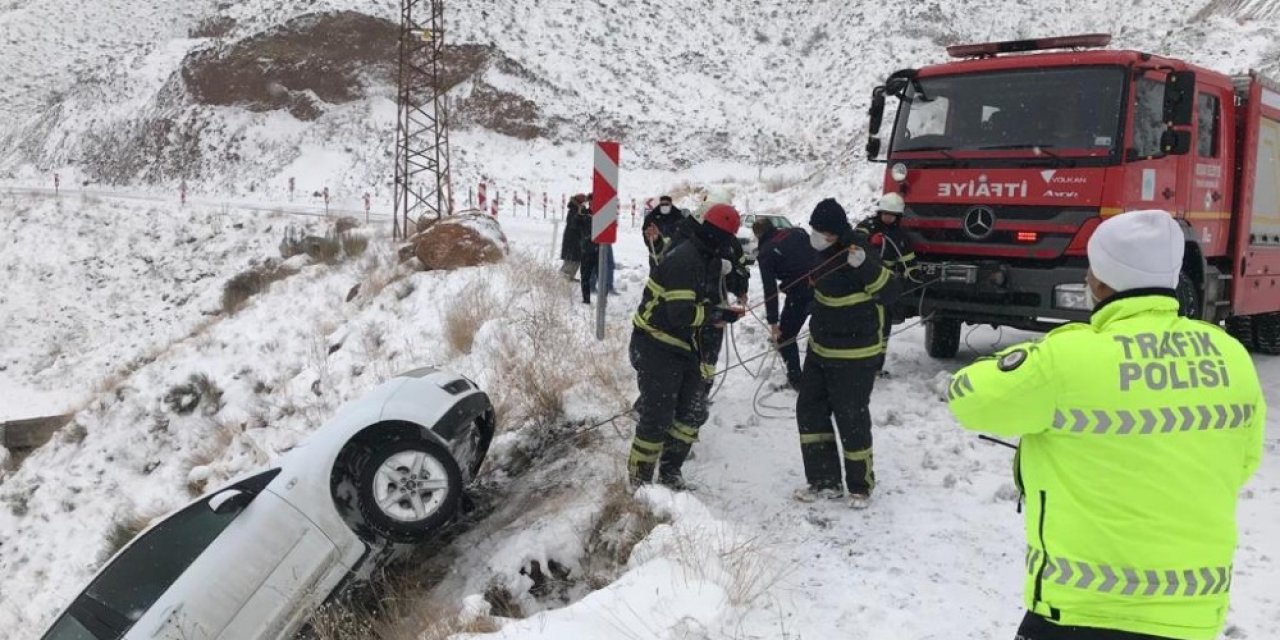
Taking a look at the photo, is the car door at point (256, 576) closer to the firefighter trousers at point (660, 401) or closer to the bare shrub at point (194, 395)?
the firefighter trousers at point (660, 401)

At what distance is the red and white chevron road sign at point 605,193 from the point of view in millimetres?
7641

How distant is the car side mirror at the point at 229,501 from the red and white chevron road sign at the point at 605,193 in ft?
12.5

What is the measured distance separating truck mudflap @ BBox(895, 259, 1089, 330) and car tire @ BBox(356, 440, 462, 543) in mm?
4056

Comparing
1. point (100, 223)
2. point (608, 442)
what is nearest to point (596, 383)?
point (608, 442)

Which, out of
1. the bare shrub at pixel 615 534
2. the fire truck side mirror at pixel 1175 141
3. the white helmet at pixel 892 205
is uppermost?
the fire truck side mirror at pixel 1175 141

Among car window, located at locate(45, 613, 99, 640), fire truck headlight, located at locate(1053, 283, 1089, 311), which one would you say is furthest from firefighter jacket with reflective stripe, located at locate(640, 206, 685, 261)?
car window, located at locate(45, 613, 99, 640)

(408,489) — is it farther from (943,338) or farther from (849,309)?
(943,338)

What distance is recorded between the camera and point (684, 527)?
4.24 meters

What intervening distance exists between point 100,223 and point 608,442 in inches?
867

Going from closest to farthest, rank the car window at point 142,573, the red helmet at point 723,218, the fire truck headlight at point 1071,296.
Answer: the car window at point 142,573 → the red helmet at point 723,218 → the fire truck headlight at point 1071,296

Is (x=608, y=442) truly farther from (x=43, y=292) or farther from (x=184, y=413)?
(x=43, y=292)

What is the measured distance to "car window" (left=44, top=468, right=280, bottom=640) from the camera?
4598 mm

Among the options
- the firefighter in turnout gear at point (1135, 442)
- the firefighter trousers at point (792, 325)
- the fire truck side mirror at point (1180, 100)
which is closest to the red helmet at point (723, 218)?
the firefighter trousers at point (792, 325)

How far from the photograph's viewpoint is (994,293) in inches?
264
